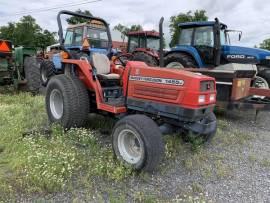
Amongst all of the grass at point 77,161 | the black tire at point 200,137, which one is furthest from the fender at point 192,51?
the black tire at point 200,137

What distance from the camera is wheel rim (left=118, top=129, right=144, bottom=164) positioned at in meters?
3.65

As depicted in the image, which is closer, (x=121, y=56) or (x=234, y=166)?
(x=234, y=166)

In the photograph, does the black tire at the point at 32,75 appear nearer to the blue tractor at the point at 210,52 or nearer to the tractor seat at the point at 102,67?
the tractor seat at the point at 102,67

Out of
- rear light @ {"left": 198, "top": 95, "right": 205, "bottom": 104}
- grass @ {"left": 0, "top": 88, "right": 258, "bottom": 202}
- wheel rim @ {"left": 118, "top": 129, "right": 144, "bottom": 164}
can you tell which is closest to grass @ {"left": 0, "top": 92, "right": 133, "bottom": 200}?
grass @ {"left": 0, "top": 88, "right": 258, "bottom": 202}

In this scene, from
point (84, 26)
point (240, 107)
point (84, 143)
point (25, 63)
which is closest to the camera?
point (84, 143)

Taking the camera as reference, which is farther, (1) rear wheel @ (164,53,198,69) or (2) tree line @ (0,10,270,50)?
(2) tree line @ (0,10,270,50)

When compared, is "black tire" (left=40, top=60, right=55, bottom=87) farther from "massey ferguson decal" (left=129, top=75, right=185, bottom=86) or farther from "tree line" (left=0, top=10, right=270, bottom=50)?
"tree line" (left=0, top=10, right=270, bottom=50)

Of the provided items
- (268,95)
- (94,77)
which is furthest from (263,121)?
(94,77)

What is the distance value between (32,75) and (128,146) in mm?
5119

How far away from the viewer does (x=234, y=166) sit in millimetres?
3941

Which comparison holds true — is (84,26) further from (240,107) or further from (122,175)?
(122,175)

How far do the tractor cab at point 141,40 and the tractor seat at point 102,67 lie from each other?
8311 mm

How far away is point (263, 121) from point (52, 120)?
4643 millimetres

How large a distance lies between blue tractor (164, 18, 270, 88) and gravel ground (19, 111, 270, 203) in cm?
357
